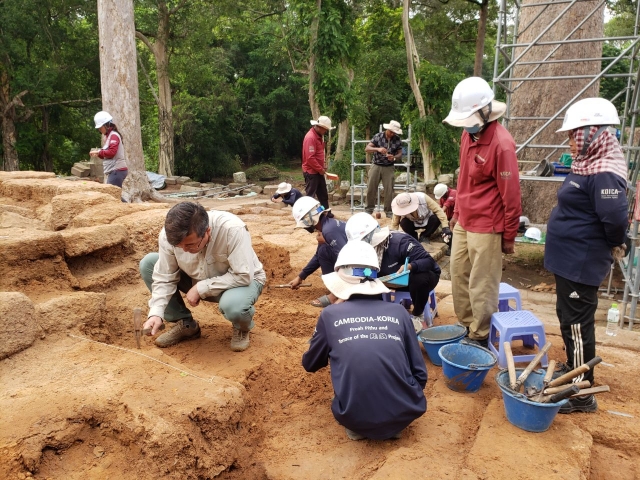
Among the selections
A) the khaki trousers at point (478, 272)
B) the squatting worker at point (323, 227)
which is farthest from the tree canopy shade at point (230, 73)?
the khaki trousers at point (478, 272)

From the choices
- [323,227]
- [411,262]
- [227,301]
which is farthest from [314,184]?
[227,301]

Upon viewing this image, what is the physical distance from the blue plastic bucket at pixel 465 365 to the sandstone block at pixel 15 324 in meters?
2.30

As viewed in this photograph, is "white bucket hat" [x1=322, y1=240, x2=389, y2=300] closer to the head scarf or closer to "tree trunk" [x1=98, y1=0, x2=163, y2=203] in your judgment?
the head scarf

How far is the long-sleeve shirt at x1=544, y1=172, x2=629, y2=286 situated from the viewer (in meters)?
2.54

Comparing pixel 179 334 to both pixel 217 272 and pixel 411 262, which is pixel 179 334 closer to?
pixel 217 272

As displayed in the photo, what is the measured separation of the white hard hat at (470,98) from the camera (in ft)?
10.3

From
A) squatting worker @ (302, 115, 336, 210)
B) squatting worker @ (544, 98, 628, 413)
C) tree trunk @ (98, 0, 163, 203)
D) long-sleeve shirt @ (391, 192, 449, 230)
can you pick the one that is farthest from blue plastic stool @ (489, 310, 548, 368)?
tree trunk @ (98, 0, 163, 203)

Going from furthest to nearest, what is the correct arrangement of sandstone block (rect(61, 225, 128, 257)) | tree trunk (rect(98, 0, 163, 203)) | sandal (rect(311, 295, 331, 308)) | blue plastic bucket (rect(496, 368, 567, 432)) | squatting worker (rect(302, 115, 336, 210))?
tree trunk (rect(98, 0, 163, 203)), squatting worker (rect(302, 115, 336, 210)), sandal (rect(311, 295, 331, 308)), sandstone block (rect(61, 225, 128, 257)), blue plastic bucket (rect(496, 368, 567, 432))

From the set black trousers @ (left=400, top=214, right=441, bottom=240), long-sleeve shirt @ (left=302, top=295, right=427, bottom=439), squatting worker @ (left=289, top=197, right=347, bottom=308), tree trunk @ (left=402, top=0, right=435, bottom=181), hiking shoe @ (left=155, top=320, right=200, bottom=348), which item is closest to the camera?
long-sleeve shirt @ (left=302, top=295, right=427, bottom=439)

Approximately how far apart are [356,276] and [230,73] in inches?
891

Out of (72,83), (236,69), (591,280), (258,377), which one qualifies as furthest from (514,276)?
(236,69)

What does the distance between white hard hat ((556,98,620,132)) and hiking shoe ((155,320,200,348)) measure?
2.54 meters

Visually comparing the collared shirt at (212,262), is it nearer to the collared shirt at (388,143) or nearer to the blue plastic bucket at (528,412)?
the blue plastic bucket at (528,412)

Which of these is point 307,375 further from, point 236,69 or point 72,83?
point 236,69
